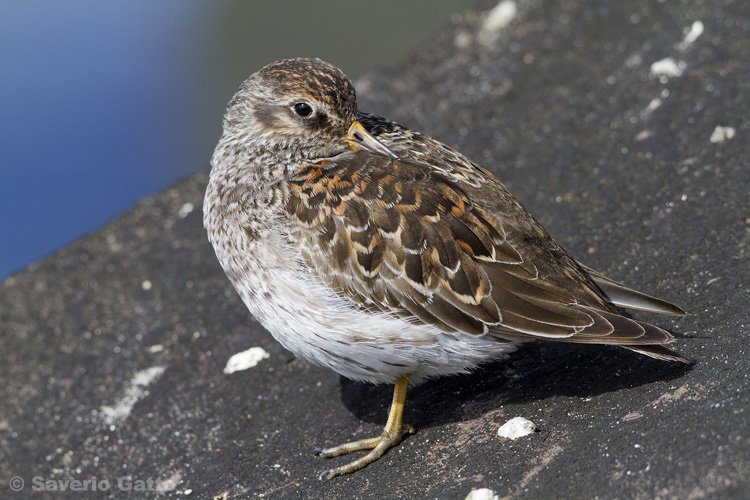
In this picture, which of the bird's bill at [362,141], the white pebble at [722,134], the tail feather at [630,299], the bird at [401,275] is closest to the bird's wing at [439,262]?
the bird at [401,275]

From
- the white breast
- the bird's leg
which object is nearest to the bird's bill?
the white breast

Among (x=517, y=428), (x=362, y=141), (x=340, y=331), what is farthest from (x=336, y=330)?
(x=362, y=141)

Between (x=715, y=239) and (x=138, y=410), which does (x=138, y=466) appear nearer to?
(x=138, y=410)

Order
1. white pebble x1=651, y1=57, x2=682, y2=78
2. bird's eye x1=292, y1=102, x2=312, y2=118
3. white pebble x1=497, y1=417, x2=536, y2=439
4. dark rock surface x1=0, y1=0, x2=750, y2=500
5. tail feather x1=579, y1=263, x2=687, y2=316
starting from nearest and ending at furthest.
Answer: dark rock surface x1=0, y1=0, x2=750, y2=500
white pebble x1=497, y1=417, x2=536, y2=439
tail feather x1=579, y1=263, x2=687, y2=316
bird's eye x1=292, y1=102, x2=312, y2=118
white pebble x1=651, y1=57, x2=682, y2=78

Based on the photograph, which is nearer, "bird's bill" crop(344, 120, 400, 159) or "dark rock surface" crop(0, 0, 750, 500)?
"dark rock surface" crop(0, 0, 750, 500)

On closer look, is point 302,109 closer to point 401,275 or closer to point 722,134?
point 401,275

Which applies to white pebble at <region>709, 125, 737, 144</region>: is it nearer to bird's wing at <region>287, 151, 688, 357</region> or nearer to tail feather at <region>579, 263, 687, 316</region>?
tail feather at <region>579, 263, 687, 316</region>

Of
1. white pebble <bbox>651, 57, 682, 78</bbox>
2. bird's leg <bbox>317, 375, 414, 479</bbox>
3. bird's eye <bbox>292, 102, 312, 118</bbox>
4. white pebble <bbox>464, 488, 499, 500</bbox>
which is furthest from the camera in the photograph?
white pebble <bbox>651, 57, 682, 78</bbox>
